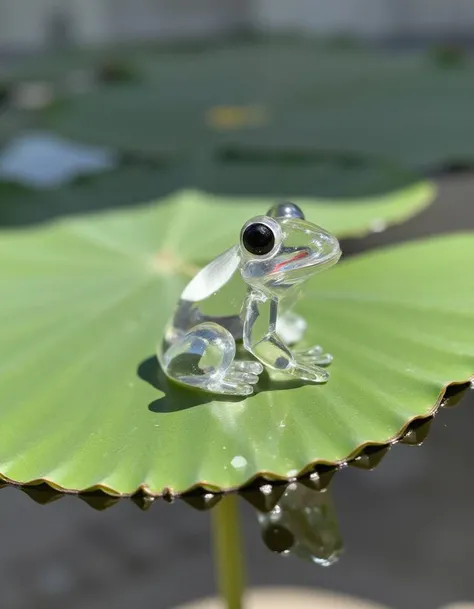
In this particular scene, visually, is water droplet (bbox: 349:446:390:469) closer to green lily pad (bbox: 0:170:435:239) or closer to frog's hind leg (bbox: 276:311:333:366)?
frog's hind leg (bbox: 276:311:333:366)

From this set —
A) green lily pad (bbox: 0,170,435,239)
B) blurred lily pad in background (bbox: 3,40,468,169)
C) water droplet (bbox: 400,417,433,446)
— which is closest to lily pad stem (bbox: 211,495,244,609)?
water droplet (bbox: 400,417,433,446)

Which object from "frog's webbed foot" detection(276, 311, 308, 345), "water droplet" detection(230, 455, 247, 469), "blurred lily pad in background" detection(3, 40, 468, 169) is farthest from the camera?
"blurred lily pad in background" detection(3, 40, 468, 169)

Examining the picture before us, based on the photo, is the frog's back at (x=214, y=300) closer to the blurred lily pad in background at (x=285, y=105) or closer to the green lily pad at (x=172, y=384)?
the green lily pad at (x=172, y=384)

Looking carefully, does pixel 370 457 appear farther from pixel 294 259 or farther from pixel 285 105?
pixel 285 105

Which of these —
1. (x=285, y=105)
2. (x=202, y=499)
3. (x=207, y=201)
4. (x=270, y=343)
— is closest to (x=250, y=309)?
(x=270, y=343)

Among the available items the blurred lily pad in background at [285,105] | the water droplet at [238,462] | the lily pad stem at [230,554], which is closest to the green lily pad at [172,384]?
the water droplet at [238,462]

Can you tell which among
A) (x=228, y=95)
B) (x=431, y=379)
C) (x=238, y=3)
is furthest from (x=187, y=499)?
(x=238, y=3)
